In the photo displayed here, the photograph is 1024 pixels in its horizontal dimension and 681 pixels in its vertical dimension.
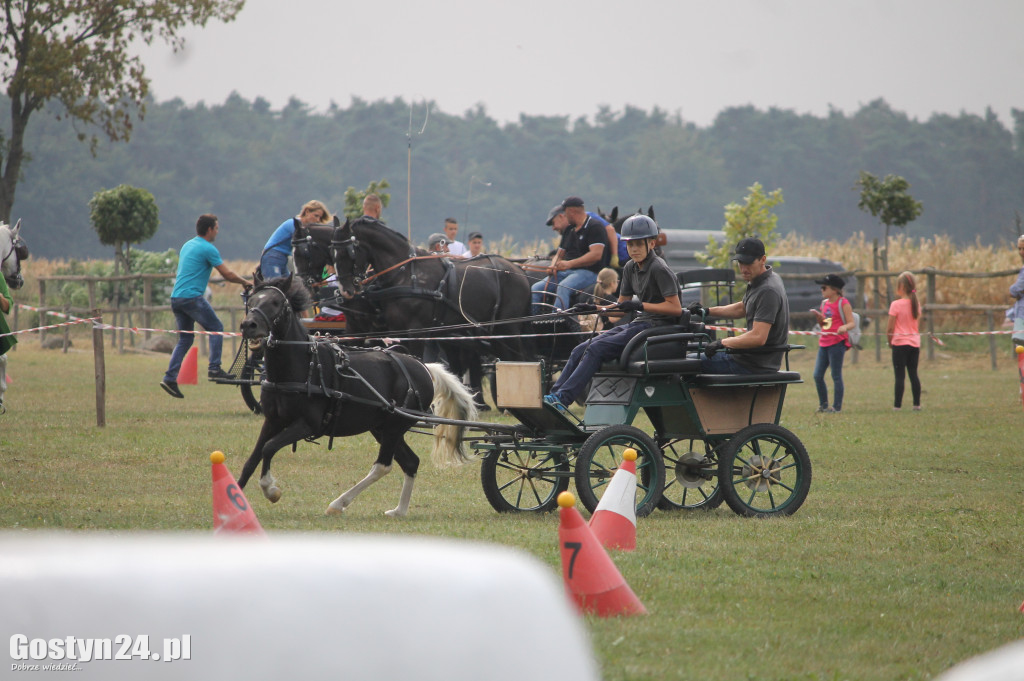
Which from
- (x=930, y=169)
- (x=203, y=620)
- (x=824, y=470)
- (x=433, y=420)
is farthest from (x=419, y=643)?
(x=930, y=169)

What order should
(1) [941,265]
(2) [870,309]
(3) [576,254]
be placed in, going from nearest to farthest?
(3) [576,254], (2) [870,309], (1) [941,265]

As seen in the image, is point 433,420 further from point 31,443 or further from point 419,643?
point 419,643

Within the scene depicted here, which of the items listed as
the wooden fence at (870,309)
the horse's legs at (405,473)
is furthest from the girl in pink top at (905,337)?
the horse's legs at (405,473)

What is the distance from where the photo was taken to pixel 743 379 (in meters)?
8.29

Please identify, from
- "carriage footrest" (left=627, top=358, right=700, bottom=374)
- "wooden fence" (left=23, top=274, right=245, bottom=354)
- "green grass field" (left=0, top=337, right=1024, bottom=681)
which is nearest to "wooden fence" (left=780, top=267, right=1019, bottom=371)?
"green grass field" (left=0, top=337, right=1024, bottom=681)

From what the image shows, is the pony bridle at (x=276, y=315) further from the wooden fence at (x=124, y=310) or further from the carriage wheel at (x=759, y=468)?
the wooden fence at (x=124, y=310)

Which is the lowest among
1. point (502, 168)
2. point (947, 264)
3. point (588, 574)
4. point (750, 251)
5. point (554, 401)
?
point (588, 574)

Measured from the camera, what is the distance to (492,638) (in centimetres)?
185

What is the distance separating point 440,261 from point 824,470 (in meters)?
5.21

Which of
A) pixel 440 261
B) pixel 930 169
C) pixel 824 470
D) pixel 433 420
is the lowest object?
pixel 824 470

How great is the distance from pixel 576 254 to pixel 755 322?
5966 millimetres

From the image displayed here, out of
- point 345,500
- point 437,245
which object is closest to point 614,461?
point 345,500

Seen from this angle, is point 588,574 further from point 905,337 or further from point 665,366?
point 905,337

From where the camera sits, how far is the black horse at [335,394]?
8.28 meters
